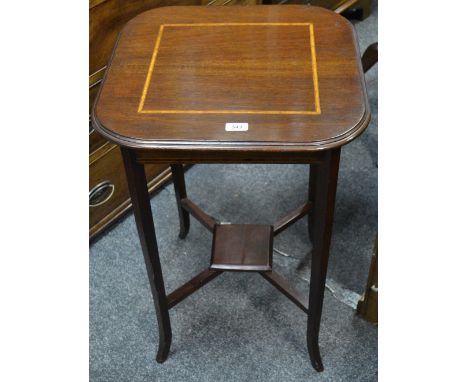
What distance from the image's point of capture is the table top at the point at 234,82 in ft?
2.99

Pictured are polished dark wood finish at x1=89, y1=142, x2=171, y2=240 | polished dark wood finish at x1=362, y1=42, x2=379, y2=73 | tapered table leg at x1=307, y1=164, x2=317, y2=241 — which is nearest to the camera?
tapered table leg at x1=307, y1=164, x2=317, y2=241

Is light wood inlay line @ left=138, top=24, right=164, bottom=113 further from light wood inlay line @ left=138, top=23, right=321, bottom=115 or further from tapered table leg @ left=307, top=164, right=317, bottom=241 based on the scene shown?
tapered table leg @ left=307, top=164, right=317, bottom=241

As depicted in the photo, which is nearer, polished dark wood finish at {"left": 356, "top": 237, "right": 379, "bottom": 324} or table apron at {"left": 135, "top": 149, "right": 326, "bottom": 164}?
table apron at {"left": 135, "top": 149, "right": 326, "bottom": 164}

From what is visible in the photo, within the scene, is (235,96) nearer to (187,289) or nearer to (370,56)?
(187,289)

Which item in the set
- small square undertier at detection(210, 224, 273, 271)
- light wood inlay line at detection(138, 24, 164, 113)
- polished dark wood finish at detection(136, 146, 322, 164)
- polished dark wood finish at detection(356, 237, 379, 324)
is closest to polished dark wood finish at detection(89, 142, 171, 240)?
small square undertier at detection(210, 224, 273, 271)

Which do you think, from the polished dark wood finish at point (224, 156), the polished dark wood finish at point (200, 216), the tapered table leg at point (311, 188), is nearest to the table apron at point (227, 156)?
the polished dark wood finish at point (224, 156)

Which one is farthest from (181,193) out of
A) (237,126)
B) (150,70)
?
(237,126)

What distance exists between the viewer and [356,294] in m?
1.53

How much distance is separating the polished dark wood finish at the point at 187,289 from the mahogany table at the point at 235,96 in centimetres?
5

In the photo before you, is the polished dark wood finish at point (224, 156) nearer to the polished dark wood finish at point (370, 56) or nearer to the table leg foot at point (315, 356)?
the table leg foot at point (315, 356)

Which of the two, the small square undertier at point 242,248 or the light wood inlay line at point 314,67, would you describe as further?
the small square undertier at point 242,248

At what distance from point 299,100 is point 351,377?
0.74 m

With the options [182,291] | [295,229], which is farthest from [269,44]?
[295,229]

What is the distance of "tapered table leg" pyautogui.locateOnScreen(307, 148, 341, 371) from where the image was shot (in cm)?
96
